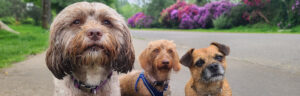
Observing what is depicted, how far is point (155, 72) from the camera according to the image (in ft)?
15.6

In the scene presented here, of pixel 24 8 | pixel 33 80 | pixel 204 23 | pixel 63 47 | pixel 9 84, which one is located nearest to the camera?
pixel 63 47

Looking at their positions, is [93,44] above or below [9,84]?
above

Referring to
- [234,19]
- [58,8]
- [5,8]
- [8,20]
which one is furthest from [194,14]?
[5,8]

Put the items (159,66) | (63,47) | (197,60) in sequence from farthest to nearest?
(159,66), (197,60), (63,47)

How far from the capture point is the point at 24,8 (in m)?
49.1

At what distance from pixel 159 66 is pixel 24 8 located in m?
51.3

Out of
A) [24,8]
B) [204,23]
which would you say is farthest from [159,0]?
[24,8]

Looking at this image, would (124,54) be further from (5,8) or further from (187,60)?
(5,8)

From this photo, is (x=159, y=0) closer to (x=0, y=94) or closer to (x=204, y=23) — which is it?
(x=204, y=23)

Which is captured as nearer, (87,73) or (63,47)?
(63,47)

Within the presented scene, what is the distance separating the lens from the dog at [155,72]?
4.60 m

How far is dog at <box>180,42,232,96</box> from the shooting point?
12.5ft

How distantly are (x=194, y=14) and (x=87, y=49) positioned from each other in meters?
29.1

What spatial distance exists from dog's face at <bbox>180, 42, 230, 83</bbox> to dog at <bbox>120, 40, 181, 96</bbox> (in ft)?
1.90
